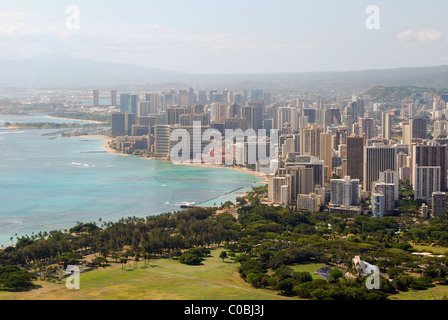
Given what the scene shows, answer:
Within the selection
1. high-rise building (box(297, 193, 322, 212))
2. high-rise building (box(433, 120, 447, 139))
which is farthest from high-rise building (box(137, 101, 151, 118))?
high-rise building (box(297, 193, 322, 212))

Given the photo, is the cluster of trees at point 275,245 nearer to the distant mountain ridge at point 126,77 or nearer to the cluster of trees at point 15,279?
the cluster of trees at point 15,279

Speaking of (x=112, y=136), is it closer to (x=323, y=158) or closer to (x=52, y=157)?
(x=52, y=157)

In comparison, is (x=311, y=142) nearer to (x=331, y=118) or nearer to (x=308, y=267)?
(x=331, y=118)

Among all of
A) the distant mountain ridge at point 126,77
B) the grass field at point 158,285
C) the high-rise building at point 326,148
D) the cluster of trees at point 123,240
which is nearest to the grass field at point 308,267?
the grass field at point 158,285

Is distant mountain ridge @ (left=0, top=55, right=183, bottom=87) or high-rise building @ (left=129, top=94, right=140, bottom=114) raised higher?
distant mountain ridge @ (left=0, top=55, right=183, bottom=87)

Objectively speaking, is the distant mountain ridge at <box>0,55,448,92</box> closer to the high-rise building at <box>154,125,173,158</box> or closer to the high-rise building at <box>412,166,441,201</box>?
the high-rise building at <box>154,125,173,158</box>

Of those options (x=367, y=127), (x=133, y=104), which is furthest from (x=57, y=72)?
(x=367, y=127)
